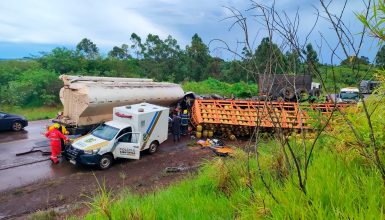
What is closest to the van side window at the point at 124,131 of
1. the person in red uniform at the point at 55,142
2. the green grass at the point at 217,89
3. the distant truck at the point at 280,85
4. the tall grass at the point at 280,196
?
the person in red uniform at the point at 55,142

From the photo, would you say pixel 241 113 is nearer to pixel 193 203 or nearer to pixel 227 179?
pixel 227 179

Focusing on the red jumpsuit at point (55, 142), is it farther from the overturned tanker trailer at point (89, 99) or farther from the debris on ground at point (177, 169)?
the debris on ground at point (177, 169)

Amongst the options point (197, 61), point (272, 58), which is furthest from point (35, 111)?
point (272, 58)

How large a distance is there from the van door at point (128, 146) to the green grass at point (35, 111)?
14004mm

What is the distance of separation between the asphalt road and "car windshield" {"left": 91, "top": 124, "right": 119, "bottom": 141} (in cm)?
161

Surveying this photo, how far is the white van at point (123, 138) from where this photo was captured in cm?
1209

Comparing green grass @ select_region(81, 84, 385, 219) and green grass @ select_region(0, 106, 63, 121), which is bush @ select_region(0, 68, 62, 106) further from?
green grass @ select_region(81, 84, 385, 219)

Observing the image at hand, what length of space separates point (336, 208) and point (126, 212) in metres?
3.07

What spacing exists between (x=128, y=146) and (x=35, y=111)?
1875cm

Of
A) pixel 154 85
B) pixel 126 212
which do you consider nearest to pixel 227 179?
pixel 126 212

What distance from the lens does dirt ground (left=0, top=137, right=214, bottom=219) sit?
8990 millimetres

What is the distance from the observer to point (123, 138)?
13156 millimetres

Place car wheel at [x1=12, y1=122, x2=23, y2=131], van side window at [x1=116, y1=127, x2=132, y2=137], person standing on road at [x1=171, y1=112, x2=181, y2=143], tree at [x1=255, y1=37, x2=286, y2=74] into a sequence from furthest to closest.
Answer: car wheel at [x1=12, y1=122, x2=23, y2=131]
person standing on road at [x1=171, y1=112, x2=181, y2=143]
van side window at [x1=116, y1=127, x2=132, y2=137]
tree at [x1=255, y1=37, x2=286, y2=74]

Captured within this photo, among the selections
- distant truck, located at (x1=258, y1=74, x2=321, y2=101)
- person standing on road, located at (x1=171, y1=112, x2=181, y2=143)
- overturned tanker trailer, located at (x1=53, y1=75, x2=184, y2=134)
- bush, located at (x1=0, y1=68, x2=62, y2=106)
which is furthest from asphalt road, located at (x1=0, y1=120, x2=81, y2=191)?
bush, located at (x1=0, y1=68, x2=62, y2=106)
